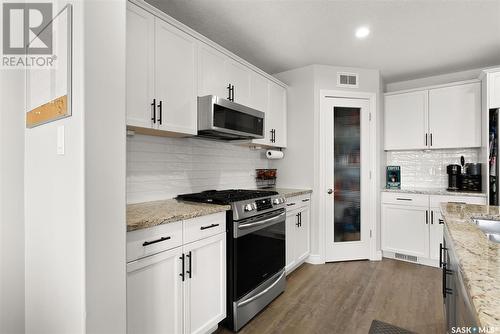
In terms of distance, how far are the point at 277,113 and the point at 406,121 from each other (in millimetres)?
1889

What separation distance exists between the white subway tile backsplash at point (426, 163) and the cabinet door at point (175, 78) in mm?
3329

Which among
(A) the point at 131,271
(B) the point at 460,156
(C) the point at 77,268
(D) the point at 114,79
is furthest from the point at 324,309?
(B) the point at 460,156

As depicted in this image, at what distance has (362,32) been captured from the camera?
2.70 meters

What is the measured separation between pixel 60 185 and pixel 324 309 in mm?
2239

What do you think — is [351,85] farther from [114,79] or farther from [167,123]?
[114,79]

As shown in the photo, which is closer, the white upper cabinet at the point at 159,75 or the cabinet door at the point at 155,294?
the cabinet door at the point at 155,294

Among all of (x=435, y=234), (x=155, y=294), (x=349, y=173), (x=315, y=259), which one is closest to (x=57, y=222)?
(x=155, y=294)

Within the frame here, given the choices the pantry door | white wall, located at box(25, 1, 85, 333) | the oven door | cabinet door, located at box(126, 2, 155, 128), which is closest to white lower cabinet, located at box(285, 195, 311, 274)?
the oven door

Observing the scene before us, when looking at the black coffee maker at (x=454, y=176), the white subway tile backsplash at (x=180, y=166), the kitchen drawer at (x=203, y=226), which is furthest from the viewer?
the black coffee maker at (x=454, y=176)

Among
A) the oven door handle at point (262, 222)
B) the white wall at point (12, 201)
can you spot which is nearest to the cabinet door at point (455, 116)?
the oven door handle at point (262, 222)

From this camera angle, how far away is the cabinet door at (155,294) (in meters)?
1.47

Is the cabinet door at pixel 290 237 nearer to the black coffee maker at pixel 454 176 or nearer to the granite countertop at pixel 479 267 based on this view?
the granite countertop at pixel 479 267

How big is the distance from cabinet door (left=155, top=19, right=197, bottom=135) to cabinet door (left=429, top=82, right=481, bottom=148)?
10.7 ft

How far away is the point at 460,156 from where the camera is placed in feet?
12.3
